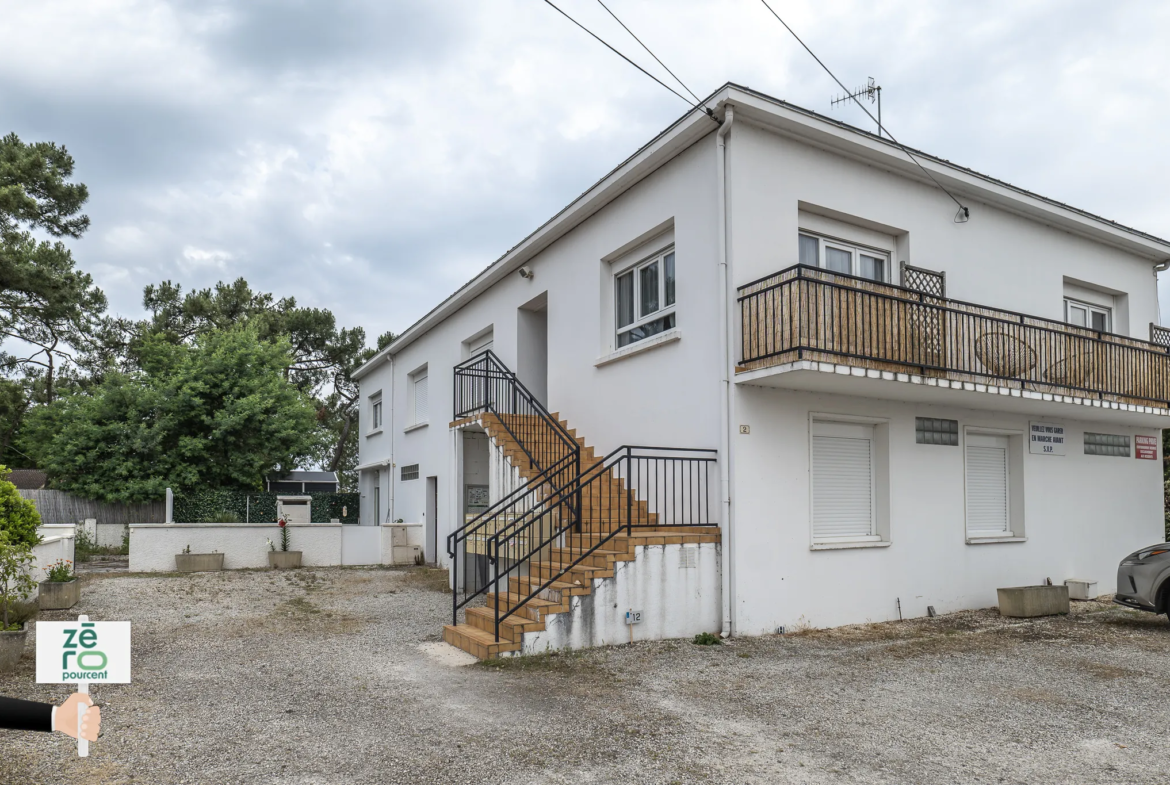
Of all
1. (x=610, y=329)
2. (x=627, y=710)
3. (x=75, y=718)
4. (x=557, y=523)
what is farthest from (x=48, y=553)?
(x=75, y=718)

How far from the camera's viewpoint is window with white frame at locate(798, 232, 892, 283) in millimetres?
9812

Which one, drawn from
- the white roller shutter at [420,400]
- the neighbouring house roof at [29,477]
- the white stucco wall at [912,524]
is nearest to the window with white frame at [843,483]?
the white stucco wall at [912,524]

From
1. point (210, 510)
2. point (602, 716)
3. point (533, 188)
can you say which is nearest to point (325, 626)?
point (602, 716)

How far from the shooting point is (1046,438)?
38.5 feet

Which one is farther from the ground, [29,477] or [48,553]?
[29,477]

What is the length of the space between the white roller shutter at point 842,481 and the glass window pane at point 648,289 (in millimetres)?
2682

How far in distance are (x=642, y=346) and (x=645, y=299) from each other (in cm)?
93

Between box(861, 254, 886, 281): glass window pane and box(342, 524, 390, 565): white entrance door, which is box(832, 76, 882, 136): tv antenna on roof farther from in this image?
box(342, 524, 390, 565): white entrance door

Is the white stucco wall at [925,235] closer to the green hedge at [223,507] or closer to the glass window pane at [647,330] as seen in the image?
the glass window pane at [647,330]

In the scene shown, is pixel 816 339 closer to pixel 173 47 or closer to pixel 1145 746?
pixel 1145 746

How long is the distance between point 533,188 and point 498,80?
7.53m

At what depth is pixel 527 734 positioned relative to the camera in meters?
5.05

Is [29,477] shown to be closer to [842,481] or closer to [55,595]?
[55,595]

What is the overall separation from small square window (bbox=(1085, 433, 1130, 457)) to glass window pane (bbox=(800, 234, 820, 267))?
6.04 meters
